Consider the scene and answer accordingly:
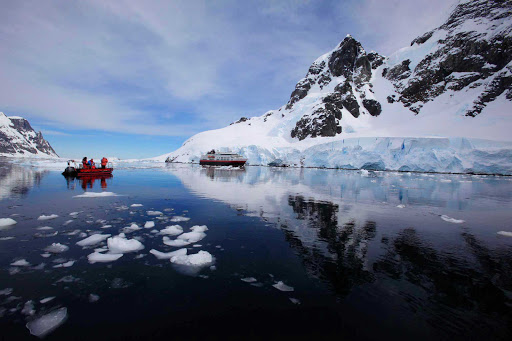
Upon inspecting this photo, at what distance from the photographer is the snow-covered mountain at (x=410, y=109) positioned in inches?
2037

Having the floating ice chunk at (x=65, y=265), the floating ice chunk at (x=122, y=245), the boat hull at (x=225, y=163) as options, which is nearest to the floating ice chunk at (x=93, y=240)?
the floating ice chunk at (x=122, y=245)

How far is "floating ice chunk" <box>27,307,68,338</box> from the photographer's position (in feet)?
11.4

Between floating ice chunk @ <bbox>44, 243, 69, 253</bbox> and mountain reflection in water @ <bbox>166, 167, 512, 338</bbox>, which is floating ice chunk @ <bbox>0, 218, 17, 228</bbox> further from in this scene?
mountain reflection in water @ <bbox>166, 167, 512, 338</bbox>

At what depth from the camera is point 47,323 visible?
365cm

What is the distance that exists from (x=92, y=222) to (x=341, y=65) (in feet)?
450

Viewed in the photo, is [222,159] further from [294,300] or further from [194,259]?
[294,300]

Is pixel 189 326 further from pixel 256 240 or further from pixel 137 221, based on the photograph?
pixel 137 221

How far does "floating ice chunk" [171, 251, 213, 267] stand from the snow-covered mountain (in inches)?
2256

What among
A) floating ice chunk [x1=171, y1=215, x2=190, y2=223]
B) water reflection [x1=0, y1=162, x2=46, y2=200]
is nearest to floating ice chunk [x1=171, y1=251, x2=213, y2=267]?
floating ice chunk [x1=171, y1=215, x2=190, y2=223]

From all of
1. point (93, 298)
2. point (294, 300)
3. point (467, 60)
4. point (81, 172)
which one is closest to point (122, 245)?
point (93, 298)

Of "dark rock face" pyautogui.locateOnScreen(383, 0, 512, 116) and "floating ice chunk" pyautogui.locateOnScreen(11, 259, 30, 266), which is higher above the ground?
"dark rock face" pyautogui.locateOnScreen(383, 0, 512, 116)

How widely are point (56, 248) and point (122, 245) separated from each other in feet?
5.47

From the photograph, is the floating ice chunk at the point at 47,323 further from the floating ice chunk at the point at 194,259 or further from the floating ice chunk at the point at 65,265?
the floating ice chunk at the point at 194,259

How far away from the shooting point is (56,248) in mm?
6363
